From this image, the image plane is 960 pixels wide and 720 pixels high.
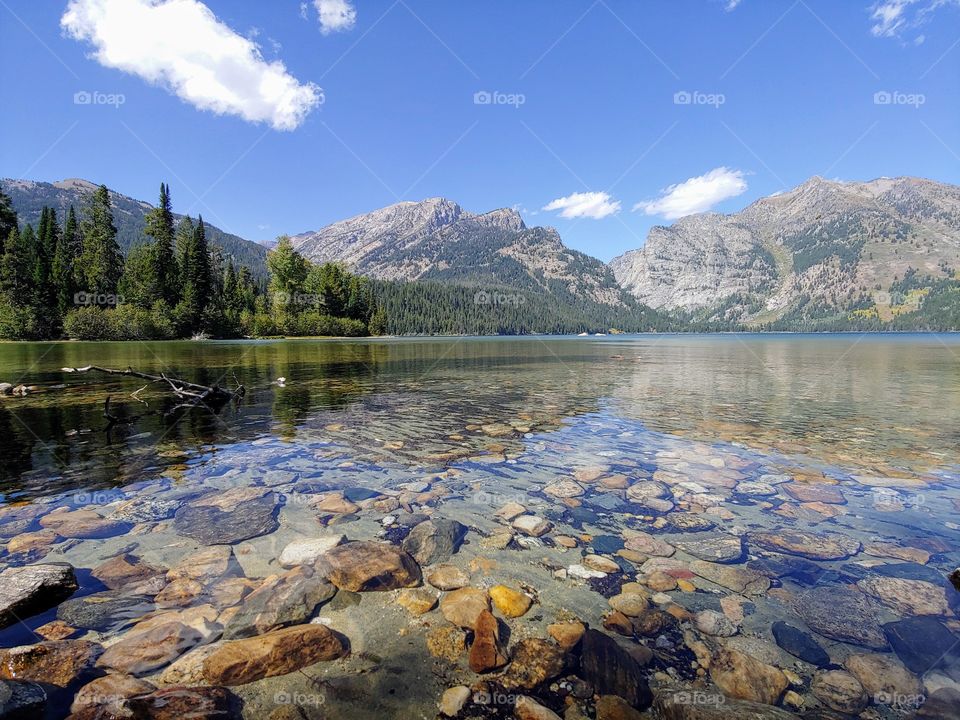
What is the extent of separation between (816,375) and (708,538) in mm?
36694

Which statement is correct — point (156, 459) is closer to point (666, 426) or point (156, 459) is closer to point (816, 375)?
point (666, 426)

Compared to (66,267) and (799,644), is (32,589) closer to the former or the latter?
(799,644)

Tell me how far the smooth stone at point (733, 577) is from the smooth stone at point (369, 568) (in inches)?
154

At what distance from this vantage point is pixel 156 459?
11195 millimetres

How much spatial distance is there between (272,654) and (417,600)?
5.54 feet

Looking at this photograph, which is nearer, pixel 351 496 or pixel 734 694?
pixel 734 694

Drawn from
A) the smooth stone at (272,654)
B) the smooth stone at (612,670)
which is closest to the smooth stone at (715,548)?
the smooth stone at (612,670)

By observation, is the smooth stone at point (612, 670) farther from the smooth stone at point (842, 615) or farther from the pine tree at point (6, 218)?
the pine tree at point (6, 218)

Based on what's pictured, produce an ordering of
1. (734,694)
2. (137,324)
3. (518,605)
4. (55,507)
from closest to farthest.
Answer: (734,694) < (518,605) < (55,507) < (137,324)

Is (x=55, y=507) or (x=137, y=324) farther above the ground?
(x=137, y=324)

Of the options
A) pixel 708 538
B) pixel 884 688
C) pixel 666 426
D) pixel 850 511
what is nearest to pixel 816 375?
pixel 666 426

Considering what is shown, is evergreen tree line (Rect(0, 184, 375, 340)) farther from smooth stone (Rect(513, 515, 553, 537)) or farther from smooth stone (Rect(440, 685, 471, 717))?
smooth stone (Rect(440, 685, 471, 717))

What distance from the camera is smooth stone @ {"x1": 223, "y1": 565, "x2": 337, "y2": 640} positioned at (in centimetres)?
472

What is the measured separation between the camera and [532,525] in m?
7.46
